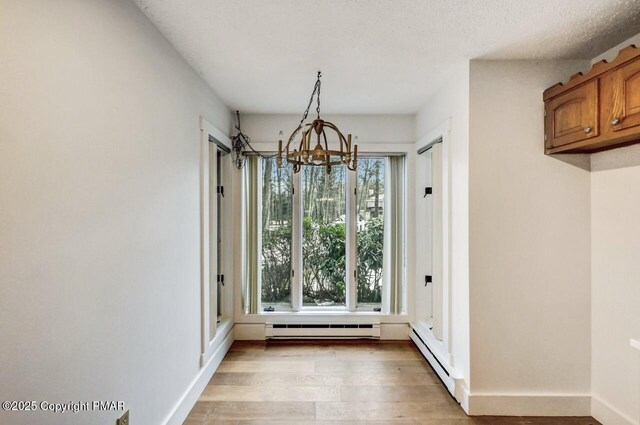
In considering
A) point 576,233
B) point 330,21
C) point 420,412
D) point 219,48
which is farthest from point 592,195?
point 219,48

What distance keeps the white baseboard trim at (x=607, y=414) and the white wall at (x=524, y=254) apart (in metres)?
0.06

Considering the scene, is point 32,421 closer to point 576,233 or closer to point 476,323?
point 476,323

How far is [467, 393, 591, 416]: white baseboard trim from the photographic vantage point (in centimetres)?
237

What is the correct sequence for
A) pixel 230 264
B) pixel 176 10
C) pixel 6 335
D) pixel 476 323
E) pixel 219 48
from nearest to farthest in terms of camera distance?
pixel 6 335 → pixel 176 10 → pixel 219 48 → pixel 476 323 → pixel 230 264

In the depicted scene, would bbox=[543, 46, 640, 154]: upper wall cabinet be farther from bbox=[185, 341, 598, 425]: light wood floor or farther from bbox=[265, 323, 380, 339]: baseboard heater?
bbox=[265, 323, 380, 339]: baseboard heater

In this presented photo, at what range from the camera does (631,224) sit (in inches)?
82.3

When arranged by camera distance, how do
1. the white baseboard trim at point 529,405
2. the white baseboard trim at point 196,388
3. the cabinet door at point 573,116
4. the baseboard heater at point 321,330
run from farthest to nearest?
the baseboard heater at point 321,330
the white baseboard trim at point 529,405
the white baseboard trim at point 196,388
the cabinet door at point 573,116

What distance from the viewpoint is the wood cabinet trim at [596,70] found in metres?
1.72

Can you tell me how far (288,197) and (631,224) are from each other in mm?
2984

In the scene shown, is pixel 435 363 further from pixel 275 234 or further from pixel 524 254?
pixel 275 234

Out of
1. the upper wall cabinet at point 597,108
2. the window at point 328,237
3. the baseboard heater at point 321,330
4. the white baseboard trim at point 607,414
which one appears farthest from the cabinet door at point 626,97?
the baseboard heater at point 321,330

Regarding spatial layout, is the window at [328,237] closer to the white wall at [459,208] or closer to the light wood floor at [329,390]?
the light wood floor at [329,390]

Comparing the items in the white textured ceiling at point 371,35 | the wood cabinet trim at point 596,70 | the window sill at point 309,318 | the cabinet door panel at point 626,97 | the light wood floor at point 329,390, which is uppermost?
the white textured ceiling at point 371,35

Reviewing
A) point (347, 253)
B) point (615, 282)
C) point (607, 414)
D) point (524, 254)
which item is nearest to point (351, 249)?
point (347, 253)
